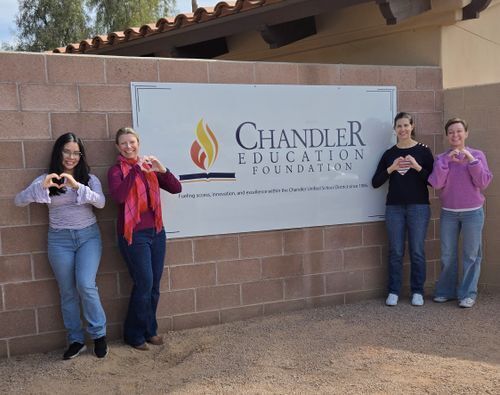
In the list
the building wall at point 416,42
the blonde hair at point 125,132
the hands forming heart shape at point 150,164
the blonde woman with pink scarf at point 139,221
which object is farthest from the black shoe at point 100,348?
the building wall at point 416,42

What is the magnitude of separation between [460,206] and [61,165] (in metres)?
3.40

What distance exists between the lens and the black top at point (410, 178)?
5.00 m

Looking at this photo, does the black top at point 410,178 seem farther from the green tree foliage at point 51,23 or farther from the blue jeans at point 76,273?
the green tree foliage at point 51,23

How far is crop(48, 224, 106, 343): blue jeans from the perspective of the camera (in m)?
3.94

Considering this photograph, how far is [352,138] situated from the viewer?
5.11m

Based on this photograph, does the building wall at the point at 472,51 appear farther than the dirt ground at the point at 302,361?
Yes

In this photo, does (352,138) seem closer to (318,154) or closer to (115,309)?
(318,154)

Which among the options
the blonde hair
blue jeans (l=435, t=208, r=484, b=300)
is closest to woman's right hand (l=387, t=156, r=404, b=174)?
blue jeans (l=435, t=208, r=484, b=300)

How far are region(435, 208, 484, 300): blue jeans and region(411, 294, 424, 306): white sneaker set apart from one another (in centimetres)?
26

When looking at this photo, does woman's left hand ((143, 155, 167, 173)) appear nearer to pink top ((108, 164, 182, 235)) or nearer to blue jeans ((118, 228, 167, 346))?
pink top ((108, 164, 182, 235))

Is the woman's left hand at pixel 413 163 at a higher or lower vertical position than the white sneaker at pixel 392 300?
higher

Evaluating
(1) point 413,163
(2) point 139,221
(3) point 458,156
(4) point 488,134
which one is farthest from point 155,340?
(4) point 488,134

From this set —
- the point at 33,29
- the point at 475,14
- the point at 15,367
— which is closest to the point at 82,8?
the point at 33,29

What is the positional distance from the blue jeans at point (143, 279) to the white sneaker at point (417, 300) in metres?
2.37
